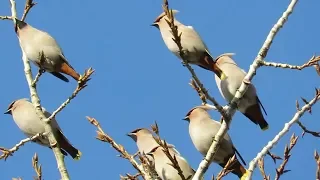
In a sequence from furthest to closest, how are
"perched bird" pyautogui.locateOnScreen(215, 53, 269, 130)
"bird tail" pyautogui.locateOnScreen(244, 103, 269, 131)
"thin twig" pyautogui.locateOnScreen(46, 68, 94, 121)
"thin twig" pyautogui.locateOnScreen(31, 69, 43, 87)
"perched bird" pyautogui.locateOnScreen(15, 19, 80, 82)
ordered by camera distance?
"bird tail" pyautogui.locateOnScreen(244, 103, 269, 131) < "perched bird" pyautogui.locateOnScreen(15, 19, 80, 82) < "perched bird" pyautogui.locateOnScreen(215, 53, 269, 130) < "thin twig" pyautogui.locateOnScreen(31, 69, 43, 87) < "thin twig" pyautogui.locateOnScreen(46, 68, 94, 121)

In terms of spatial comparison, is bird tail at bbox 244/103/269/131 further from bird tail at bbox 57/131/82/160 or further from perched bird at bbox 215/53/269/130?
bird tail at bbox 57/131/82/160

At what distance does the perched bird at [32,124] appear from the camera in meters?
6.50

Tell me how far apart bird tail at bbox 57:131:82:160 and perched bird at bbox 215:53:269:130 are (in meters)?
1.51

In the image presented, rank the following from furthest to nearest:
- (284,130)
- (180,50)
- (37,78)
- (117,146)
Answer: (37,78)
(117,146)
(284,130)
(180,50)

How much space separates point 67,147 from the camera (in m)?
6.64

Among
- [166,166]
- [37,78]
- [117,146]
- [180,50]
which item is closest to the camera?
[180,50]

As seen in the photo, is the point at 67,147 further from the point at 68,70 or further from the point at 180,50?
the point at 180,50

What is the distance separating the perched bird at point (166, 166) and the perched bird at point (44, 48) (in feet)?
3.86

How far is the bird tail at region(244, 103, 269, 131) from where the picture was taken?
646 cm

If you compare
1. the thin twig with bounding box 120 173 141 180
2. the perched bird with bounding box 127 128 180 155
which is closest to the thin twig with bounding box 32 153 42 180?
the thin twig with bounding box 120 173 141 180

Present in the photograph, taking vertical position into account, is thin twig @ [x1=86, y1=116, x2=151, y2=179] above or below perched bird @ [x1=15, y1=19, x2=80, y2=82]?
below

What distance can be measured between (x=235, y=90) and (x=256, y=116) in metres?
0.58

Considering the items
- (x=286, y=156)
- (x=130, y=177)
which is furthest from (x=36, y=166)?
(x=286, y=156)

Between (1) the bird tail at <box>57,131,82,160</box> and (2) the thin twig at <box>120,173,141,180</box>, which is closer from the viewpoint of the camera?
(2) the thin twig at <box>120,173,141,180</box>
